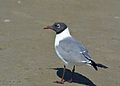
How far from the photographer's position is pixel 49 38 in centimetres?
965

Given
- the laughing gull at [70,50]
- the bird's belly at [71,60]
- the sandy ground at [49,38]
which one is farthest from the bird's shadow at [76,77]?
the bird's belly at [71,60]

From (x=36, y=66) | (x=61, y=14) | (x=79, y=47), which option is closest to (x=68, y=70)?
(x=36, y=66)

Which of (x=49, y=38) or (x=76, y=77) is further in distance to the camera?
(x=49, y=38)

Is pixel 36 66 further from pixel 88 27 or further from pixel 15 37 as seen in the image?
pixel 88 27

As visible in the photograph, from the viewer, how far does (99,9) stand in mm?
12539

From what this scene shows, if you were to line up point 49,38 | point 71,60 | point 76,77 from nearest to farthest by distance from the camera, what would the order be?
point 71,60 → point 76,77 → point 49,38

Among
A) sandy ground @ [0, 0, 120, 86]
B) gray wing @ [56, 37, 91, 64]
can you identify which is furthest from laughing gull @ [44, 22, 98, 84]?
sandy ground @ [0, 0, 120, 86]

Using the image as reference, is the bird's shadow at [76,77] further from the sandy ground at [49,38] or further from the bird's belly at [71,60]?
the bird's belly at [71,60]

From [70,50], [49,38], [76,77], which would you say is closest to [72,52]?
[70,50]

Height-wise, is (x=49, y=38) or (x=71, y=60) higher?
(x=49, y=38)

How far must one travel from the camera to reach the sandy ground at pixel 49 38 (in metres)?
7.44

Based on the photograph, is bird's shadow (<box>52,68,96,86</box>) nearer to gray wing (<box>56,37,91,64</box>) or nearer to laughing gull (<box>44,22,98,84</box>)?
laughing gull (<box>44,22,98,84</box>)

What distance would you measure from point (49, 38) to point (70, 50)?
9.25ft

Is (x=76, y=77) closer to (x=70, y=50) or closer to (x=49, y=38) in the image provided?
(x=70, y=50)
